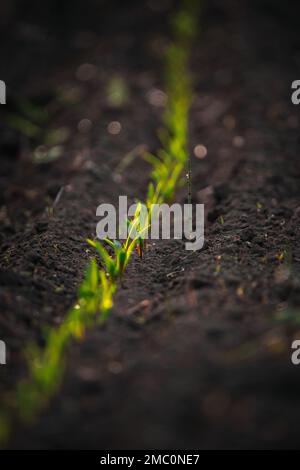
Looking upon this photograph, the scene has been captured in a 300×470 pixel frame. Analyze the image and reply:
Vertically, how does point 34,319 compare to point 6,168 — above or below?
below

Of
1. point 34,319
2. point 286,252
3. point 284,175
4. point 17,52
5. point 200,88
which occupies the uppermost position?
point 17,52

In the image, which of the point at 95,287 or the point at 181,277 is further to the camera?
the point at 181,277

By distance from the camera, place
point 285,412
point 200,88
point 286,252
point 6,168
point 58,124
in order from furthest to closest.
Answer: point 200,88 < point 58,124 < point 6,168 < point 286,252 < point 285,412

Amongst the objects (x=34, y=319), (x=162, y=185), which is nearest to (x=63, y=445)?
(x=34, y=319)

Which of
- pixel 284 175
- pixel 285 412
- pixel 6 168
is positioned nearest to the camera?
pixel 285 412

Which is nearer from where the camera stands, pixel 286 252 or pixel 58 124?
pixel 286 252

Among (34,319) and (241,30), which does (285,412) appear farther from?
(241,30)

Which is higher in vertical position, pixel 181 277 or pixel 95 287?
pixel 181 277
